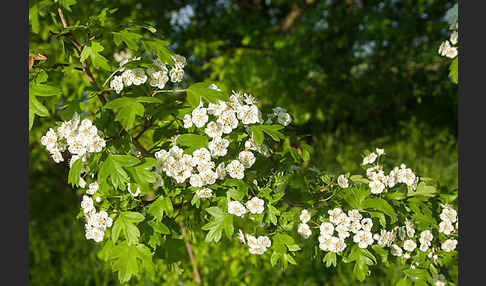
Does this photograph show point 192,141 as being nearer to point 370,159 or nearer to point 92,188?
point 92,188

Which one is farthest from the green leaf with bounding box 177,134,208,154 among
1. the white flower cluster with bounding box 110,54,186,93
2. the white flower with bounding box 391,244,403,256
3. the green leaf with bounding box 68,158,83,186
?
the white flower with bounding box 391,244,403,256

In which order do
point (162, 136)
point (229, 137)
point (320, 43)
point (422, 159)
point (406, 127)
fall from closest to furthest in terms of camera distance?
point (229, 137)
point (162, 136)
point (320, 43)
point (422, 159)
point (406, 127)

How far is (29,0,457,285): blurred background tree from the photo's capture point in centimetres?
357

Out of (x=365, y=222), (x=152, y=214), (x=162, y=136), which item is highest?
(x=162, y=136)

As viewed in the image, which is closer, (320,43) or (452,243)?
(452,243)

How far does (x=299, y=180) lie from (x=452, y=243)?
73 centimetres

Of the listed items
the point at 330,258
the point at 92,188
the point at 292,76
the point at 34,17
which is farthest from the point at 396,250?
the point at 292,76

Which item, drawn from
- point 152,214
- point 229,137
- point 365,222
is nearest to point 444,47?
point 365,222

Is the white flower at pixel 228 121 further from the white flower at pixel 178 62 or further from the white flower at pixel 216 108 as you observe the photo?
the white flower at pixel 178 62

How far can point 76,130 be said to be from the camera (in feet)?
4.95

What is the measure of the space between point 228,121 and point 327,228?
1.89ft

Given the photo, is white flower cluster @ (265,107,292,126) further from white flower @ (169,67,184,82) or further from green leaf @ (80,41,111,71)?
green leaf @ (80,41,111,71)

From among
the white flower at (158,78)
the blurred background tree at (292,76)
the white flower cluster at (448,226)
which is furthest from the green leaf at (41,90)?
the blurred background tree at (292,76)

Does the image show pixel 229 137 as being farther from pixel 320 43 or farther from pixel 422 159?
pixel 422 159
